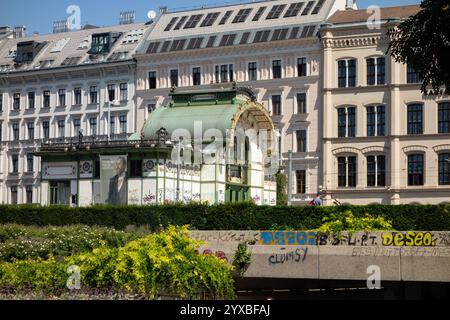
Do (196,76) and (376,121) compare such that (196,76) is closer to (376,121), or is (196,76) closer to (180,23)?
(180,23)

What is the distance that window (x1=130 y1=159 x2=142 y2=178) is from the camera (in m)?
56.1

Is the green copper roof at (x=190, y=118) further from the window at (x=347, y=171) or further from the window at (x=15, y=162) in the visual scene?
the window at (x=15, y=162)

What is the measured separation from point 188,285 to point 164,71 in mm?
63863

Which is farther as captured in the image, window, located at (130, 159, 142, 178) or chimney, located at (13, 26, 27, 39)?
chimney, located at (13, 26, 27, 39)

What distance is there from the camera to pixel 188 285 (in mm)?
27328

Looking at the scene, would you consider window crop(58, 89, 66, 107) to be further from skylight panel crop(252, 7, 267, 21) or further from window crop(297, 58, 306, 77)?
window crop(297, 58, 306, 77)

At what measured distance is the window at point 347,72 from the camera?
269 ft

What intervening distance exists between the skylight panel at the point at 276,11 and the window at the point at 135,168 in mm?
34437

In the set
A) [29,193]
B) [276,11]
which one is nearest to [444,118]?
[276,11]

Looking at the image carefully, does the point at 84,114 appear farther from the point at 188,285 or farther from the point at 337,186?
the point at 188,285

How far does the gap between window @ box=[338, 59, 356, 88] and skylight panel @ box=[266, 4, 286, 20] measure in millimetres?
8582

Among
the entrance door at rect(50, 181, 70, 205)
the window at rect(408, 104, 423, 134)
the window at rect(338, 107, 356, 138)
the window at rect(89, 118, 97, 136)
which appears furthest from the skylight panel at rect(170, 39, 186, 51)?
the entrance door at rect(50, 181, 70, 205)

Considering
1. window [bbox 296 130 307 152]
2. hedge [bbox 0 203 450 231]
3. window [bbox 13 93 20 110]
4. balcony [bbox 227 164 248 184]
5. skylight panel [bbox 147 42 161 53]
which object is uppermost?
skylight panel [bbox 147 42 161 53]
